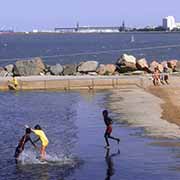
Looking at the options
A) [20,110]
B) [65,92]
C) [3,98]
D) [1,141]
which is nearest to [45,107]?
[20,110]

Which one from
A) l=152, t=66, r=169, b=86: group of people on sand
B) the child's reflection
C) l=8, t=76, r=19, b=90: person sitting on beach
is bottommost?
the child's reflection

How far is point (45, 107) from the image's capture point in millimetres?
41344

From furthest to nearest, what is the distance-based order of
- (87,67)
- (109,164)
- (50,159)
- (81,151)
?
(87,67) < (81,151) < (50,159) < (109,164)

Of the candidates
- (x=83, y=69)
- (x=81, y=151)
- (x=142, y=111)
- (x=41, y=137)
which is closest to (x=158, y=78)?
(x=83, y=69)

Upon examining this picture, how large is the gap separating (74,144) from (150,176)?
22.2ft

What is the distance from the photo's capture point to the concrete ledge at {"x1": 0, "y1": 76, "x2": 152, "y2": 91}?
53.0 metres

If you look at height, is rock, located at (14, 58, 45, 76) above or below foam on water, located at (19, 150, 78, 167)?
above

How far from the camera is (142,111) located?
3669 centimetres

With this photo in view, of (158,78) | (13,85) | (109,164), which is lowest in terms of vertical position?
(109,164)

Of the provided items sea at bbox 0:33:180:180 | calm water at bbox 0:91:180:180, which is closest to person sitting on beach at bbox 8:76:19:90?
sea at bbox 0:33:180:180

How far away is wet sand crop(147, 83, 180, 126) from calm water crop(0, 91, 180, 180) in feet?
9.53

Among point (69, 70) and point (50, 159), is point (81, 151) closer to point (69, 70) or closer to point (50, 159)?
point (50, 159)

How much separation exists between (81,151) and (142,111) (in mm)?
11542

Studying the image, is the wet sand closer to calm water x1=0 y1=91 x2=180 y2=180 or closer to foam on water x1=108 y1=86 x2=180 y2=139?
foam on water x1=108 y1=86 x2=180 y2=139
